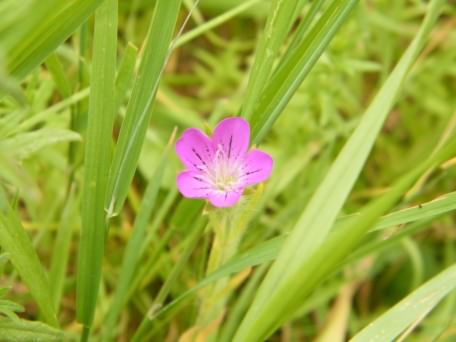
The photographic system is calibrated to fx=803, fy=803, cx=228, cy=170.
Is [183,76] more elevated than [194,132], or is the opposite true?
[183,76]

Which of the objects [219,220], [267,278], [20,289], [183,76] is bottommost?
[267,278]

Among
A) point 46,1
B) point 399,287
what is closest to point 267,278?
point 46,1

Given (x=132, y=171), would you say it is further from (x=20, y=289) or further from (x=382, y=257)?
(x=382, y=257)

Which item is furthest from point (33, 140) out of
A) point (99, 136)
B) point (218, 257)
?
point (218, 257)

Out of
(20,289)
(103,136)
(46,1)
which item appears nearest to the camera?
(46,1)

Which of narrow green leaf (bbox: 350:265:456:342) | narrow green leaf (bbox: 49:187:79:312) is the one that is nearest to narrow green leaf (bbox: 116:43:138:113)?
narrow green leaf (bbox: 49:187:79:312)

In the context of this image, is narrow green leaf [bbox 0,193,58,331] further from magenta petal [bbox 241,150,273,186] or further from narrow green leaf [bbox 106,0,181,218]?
magenta petal [bbox 241,150,273,186]
